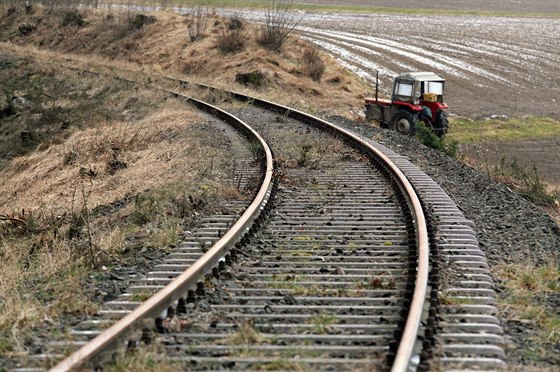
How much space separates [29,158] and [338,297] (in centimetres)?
1574

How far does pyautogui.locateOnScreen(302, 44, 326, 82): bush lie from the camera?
3431cm

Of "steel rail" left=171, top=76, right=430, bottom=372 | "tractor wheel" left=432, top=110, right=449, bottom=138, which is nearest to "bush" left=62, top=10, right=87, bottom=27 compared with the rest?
"tractor wheel" left=432, top=110, right=449, bottom=138

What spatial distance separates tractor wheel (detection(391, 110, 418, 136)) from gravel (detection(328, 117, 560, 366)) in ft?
19.9

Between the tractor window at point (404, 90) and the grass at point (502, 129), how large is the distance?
16.6 feet

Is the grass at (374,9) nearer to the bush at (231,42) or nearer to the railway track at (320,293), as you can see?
the bush at (231,42)

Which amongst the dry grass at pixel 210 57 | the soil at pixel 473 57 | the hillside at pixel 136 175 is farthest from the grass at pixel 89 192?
the soil at pixel 473 57

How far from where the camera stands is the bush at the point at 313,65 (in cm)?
3431

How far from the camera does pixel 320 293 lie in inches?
288

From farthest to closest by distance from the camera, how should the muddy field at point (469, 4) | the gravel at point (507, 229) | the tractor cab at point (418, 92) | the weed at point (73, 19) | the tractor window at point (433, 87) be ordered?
the muddy field at point (469, 4), the weed at point (73, 19), the tractor window at point (433, 87), the tractor cab at point (418, 92), the gravel at point (507, 229)

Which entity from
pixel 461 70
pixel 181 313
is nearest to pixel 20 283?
pixel 181 313

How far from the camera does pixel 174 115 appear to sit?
21.3 meters

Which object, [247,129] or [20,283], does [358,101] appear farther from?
[20,283]

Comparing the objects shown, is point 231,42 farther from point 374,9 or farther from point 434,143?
point 374,9

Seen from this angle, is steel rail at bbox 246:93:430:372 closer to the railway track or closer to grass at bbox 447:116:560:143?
the railway track
